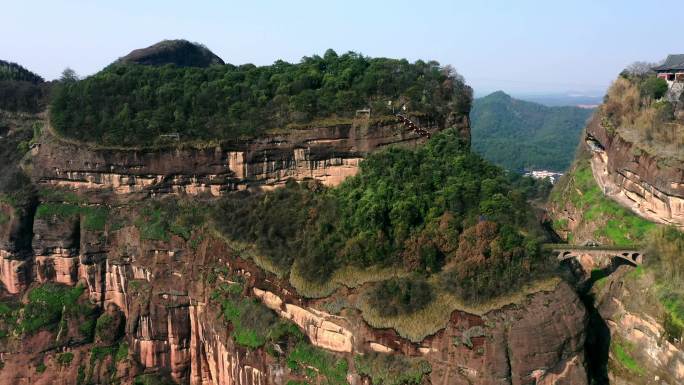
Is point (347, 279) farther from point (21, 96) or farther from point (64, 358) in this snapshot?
point (21, 96)

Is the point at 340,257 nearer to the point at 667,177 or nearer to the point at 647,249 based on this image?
the point at 647,249

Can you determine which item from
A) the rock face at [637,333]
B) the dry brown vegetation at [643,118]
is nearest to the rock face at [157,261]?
the dry brown vegetation at [643,118]

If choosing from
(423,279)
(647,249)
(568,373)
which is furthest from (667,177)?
(423,279)

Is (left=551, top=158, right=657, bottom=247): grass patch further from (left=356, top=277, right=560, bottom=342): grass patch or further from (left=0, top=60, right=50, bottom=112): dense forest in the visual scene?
(left=0, top=60, right=50, bottom=112): dense forest

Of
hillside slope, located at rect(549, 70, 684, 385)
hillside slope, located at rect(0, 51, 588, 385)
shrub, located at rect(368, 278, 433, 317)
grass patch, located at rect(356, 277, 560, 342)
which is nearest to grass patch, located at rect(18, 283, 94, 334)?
hillside slope, located at rect(0, 51, 588, 385)

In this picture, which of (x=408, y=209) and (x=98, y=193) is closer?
(x=408, y=209)

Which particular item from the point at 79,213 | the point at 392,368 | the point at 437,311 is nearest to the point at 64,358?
the point at 79,213
